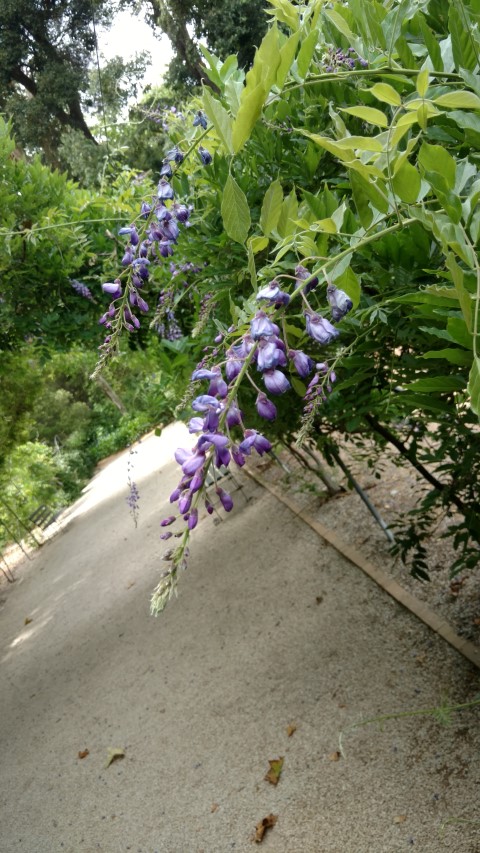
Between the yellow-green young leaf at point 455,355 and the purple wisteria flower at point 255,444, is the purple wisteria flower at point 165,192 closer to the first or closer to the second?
the purple wisteria flower at point 255,444

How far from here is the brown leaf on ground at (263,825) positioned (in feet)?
8.00

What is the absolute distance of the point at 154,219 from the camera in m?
1.31

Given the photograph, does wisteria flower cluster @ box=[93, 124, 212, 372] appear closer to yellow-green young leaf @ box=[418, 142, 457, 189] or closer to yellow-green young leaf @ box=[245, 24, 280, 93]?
yellow-green young leaf @ box=[245, 24, 280, 93]

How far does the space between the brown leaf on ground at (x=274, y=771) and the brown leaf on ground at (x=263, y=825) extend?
0.15 metres

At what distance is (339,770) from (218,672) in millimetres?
1216

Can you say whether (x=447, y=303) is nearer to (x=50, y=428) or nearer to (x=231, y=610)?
(x=231, y=610)

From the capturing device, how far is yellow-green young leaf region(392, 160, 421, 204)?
61cm

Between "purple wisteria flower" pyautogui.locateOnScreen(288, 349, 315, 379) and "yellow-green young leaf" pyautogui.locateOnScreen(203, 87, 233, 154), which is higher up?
"yellow-green young leaf" pyautogui.locateOnScreen(203, 87, 233, 154)

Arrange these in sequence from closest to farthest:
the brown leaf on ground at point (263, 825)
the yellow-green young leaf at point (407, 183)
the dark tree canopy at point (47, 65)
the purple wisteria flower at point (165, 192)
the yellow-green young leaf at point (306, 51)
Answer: the yellow-green young leaf at point (407, 183) → the yellow-green young leaf at point (306, 51) → the purple wisteria flower at point (165, 192) → the brown leaf on ground at point (263, 825) → the dark tree canopy at point (47, 65)

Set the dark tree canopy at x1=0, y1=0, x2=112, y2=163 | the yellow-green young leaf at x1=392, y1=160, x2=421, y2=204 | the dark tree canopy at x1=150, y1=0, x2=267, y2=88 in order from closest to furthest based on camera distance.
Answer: the yellow-green young leaf at x1=392, y1=160, x2=421, y2=204
the dark tree canopy at x1=0, y1=0, x2=112, y2=163
the dark tree canopy at x1=150, y1=0, x2=267, y2=88

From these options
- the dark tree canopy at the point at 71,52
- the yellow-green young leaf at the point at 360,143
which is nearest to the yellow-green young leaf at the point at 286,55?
the yellow-green young leaf at the point at 360,143

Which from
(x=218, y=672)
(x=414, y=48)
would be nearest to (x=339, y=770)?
(x=218, y=672)

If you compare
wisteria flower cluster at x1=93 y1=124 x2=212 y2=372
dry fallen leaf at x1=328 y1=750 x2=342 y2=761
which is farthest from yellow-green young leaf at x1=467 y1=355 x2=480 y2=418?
dry fallen leaf at x1=328 y1=750 x2=342 y2=761

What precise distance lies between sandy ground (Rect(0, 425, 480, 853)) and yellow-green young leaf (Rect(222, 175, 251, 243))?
210 cm
